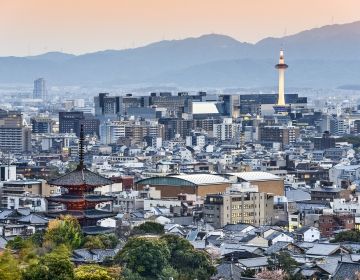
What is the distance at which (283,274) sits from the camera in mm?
30219

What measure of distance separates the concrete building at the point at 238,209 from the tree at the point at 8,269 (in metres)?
20.9

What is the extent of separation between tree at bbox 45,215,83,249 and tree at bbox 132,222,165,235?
2.68 metres

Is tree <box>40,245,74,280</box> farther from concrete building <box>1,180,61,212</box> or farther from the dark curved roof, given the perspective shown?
concrete building <box>1,180,61,212</box>

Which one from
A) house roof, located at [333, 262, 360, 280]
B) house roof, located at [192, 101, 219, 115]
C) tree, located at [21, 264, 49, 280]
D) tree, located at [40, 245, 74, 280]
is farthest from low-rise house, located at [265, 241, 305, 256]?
house roof, located at [192, 101, 219, 115]

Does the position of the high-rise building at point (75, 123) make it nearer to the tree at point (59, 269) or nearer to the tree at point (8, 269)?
the tree at point (8, 269)

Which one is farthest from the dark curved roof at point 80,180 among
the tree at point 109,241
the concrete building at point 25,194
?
the concrete building at point 25,194

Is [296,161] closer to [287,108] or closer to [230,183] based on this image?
[230,183]

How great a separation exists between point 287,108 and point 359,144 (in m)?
39.2

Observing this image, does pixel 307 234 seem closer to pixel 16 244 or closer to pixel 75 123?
pixel 16 244

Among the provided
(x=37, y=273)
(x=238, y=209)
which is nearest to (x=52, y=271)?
(x=37, y=273)

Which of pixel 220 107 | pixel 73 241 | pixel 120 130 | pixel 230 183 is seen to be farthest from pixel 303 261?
pixel 220 107

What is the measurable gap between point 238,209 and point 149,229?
385 inches

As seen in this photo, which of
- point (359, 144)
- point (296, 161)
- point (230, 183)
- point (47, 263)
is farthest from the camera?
point (359, 144)

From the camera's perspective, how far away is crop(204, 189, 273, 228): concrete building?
46.2 meters
